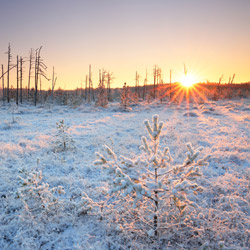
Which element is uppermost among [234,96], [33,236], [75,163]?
[234,96]

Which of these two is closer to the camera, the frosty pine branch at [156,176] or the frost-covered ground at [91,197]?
the frosty pine branch at [156,176]

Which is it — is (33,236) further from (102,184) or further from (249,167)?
(249,167)

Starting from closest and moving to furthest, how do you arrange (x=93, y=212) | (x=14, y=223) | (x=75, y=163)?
(x=14, y=223), (x=93, y=212), (x=75, y=163)

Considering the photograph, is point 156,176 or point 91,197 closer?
point 156,176

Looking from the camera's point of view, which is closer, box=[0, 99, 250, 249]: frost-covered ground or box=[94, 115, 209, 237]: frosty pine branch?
box=[94, 115, 209, 237]: frosty pine branch

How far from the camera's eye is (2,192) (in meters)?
3.93

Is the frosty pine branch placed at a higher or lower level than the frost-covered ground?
higher

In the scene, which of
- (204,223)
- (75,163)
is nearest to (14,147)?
(75,163)

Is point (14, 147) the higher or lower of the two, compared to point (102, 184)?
higher

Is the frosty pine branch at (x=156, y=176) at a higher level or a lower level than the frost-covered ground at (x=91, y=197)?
higher

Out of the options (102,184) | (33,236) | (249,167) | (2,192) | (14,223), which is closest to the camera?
(33,236)

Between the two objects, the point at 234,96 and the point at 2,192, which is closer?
the point at 2,192

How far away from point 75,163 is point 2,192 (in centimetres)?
222

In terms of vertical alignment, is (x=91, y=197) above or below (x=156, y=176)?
below
